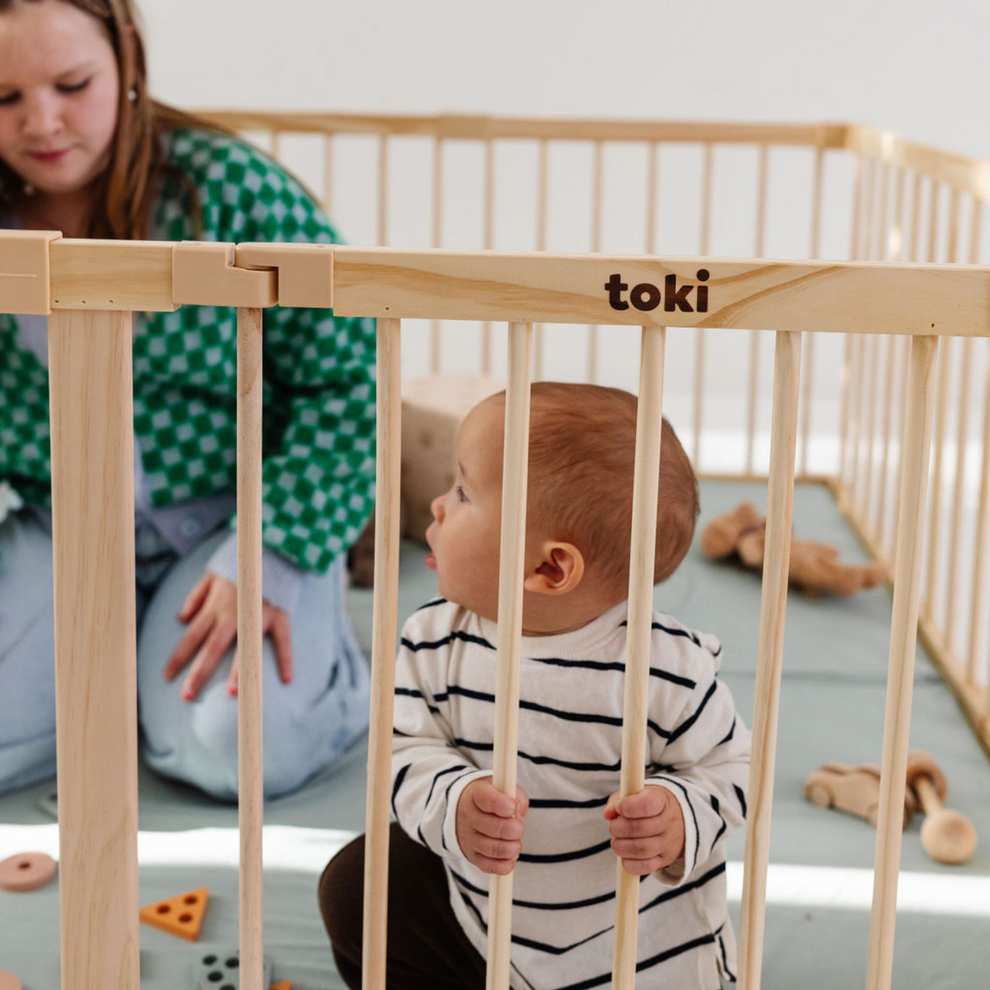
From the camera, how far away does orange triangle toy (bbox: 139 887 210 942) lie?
1.02m

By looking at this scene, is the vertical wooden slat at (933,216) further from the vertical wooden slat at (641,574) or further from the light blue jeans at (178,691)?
the vertical wooden slat at (641,574)

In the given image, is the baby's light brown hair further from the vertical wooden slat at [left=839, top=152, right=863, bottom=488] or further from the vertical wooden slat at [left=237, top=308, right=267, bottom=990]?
the vertical wooden slat at [left=839, top=152, right=863, bottom=488]

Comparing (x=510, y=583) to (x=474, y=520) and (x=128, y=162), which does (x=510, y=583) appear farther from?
(x=128, y=162)

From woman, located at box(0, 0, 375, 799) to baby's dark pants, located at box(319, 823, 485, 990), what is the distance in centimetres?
30

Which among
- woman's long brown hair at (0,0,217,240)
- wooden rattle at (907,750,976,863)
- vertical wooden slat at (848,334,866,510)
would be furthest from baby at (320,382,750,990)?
vertical wooden slat at (848,334,866,510)

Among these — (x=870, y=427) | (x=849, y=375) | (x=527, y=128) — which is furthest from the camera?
(x=849, y=375)

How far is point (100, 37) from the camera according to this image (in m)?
1.15

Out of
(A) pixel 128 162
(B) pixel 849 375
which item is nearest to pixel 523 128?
(B) pixel 849 375

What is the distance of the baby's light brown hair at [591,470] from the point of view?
2.43ft

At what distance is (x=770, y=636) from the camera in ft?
2.13

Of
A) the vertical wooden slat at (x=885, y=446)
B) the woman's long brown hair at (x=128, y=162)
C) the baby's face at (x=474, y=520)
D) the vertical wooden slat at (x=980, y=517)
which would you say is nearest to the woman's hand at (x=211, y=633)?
the woman's long brown hair at (x=128, y=162)

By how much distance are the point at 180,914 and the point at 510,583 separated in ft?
1.78

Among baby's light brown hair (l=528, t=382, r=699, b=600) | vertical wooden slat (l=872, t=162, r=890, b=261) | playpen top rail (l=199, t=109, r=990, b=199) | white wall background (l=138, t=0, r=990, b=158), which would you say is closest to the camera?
baby's light brown hair (l=528, t=382, r=699, b=600)

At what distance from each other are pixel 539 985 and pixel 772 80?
10.1 ft
